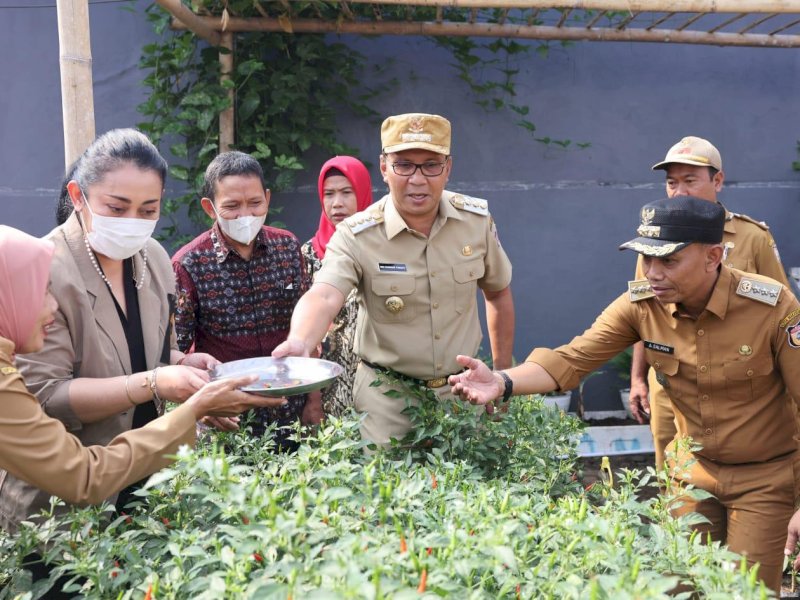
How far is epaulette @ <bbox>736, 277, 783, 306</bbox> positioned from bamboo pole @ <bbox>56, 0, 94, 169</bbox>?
2.77 metres

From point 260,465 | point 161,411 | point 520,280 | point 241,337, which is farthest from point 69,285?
point 520,280

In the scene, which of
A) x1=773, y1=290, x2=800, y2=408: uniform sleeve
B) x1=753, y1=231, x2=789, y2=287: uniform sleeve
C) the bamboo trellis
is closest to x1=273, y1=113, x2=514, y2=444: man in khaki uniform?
x1=773, y1=290, x2=800, y2=408: uniform sleeve

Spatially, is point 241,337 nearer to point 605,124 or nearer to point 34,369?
point 34,369

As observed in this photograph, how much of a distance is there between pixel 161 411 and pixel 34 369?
540mm

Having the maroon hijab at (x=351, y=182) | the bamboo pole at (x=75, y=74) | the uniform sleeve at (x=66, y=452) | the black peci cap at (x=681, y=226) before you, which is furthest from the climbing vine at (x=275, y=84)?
the uniform sleeve at (x=66, y=452)

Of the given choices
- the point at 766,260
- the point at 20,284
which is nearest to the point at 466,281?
the point at 766,260

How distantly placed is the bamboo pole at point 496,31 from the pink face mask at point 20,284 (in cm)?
333

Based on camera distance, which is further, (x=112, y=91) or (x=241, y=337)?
(x=112, y=91)

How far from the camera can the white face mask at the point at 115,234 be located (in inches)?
93.0

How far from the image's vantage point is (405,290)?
10.3 ft

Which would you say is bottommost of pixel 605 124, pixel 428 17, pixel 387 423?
pixel 387 423

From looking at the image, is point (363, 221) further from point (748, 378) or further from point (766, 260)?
point (766, 260)

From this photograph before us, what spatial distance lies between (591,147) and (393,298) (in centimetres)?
335

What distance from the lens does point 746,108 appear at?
5938 mm
